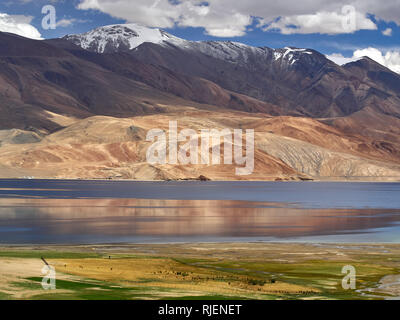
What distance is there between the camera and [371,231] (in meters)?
71.5

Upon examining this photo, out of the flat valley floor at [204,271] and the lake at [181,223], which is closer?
the flat valley floor at [204,271]

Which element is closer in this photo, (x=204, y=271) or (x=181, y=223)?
(x=204, y=271)

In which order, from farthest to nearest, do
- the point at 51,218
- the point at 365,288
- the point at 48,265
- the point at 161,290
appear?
the point at 51,218 < the point at 48,265 < the point at 365,288 < the point at 161,290

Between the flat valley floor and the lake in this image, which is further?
the lake

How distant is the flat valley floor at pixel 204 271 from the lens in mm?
30500

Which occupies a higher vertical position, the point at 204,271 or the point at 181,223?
the point at 181,223

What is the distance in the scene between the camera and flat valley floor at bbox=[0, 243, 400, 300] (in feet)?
100

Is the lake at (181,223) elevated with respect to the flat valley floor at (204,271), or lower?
elevated

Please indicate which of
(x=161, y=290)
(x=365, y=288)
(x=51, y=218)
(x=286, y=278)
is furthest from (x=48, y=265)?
(x=51, y=218)

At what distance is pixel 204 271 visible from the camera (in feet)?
134

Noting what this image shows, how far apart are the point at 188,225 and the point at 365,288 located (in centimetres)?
4241

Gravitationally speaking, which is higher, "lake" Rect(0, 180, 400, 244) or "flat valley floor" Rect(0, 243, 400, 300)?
"lake" Rect(0, 180, 400, 244)
